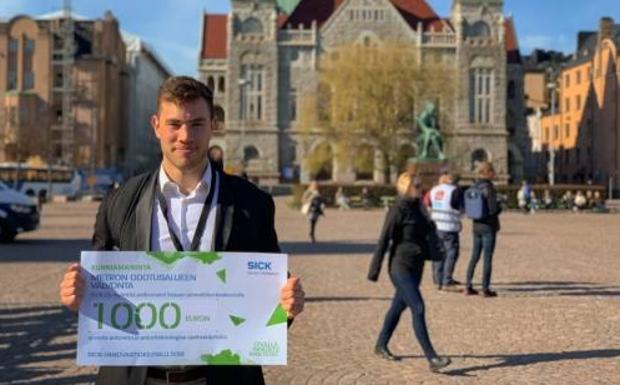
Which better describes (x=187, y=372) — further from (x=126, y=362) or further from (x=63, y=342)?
(x=63, y=342)

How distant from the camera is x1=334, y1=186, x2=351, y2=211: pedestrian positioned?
4988cm

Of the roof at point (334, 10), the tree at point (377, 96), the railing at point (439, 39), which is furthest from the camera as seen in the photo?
the roof at point (334, 10)

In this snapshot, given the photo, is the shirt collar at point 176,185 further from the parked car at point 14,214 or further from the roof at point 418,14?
the roof at point 418,14

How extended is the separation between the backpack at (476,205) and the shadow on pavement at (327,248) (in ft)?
26.5

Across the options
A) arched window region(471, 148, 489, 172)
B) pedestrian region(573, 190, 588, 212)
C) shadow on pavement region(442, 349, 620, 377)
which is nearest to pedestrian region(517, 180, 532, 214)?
pedestrian region(573, 190, 588, 212)

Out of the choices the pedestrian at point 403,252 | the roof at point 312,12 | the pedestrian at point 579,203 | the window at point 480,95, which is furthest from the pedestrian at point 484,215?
the roof at point 312,12

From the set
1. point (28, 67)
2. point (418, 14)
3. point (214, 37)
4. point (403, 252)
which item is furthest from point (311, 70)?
point (403, 252)

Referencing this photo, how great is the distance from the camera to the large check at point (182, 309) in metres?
3.31

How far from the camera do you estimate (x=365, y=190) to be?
171 feet

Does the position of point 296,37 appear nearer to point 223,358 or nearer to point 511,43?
point 511,43

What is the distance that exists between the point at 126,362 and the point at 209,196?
2.36 ft

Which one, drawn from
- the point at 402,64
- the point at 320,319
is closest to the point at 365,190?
the point at 402,64

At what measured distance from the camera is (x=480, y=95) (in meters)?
87.6

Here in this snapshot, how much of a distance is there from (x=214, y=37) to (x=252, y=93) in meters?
15.2
